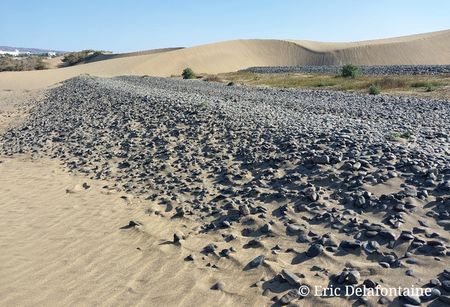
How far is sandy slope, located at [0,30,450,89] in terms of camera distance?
61594mm

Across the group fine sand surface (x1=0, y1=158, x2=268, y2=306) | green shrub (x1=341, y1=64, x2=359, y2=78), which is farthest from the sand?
green shrub (x1=341, y1=64, x2=359, y2=78)

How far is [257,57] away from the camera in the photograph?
80.4 meters

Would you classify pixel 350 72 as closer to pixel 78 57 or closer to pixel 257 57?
pixel 257 57

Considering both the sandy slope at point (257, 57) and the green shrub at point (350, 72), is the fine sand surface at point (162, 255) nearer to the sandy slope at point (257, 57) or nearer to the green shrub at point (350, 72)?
the green shrub at point (350, 72)

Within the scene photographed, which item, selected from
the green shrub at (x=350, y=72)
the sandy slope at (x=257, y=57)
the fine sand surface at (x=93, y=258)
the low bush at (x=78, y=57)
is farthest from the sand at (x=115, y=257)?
the low bush at (x=78, y=57)

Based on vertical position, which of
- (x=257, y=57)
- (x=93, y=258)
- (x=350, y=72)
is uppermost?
(x=257, y=57)

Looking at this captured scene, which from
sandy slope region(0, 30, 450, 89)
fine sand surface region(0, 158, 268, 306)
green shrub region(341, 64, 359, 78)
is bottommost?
fine sand surface region(0, 158, 268, 306)

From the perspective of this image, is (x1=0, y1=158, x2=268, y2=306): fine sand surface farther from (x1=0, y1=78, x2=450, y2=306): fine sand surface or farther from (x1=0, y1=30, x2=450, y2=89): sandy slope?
(x1=0, y1=30, x2=450, y2=89): sandy slope

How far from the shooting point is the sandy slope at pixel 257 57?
6159 cm

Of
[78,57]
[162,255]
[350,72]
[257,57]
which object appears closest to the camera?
[162,255]

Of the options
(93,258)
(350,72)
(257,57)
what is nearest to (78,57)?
(257,57)

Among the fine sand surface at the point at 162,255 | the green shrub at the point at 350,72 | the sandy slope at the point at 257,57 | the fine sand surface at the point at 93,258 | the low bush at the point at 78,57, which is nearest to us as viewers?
the fine sand surface at the point at 162,255

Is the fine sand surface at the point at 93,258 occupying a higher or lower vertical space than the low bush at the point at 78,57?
lower

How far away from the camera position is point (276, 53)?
8119 cm
